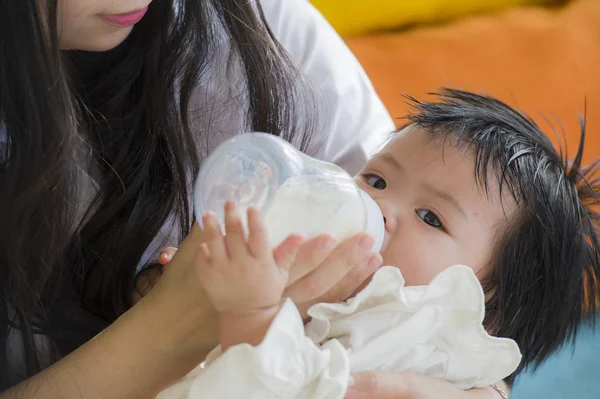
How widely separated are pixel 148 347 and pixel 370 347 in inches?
8.4

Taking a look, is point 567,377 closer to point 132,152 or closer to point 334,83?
point 334,83

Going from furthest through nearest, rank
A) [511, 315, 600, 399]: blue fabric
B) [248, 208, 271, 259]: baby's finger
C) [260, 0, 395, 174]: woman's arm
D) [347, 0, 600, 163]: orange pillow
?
[347, 0, 600, 163]: orange pillow, [511, 315, 600, 399]: blue fabric, [260, 0, 395, 174]: woman's arm, [248, 208, 271, 259]: baby's finger

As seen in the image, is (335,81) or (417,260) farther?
(335,81)

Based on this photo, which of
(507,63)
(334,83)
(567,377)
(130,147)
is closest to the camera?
(130,147)

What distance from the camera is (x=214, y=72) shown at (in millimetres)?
1069

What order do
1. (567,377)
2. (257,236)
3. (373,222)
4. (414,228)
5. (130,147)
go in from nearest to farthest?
(257,236) → (373,222) → (414,228) → (130,147) → (567,377)

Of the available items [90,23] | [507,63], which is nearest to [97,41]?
[90,23]

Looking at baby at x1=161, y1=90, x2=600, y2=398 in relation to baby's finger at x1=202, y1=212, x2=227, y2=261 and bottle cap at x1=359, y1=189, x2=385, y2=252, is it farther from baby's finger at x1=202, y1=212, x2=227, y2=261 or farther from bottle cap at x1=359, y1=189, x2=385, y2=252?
baby's finger at x1=202, y1=212, x2=227, y2=261

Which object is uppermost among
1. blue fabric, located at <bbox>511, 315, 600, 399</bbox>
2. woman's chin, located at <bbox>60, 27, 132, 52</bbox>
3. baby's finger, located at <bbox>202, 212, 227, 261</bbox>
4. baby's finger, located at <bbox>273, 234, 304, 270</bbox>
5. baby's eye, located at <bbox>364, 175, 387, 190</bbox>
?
woman's chin, located at <bbox>60, 27, 132, 52</bbox>

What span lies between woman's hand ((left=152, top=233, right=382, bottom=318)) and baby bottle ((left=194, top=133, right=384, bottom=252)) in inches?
0.8

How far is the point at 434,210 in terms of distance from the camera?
0.91 metres

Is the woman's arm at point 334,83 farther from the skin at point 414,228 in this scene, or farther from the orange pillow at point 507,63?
the orange pillow at point 507,63

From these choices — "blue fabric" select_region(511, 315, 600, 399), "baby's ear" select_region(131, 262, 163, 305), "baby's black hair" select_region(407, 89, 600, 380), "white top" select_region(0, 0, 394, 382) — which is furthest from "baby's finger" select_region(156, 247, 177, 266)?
"blue fabric" select_region(511, 315, 600, 399)

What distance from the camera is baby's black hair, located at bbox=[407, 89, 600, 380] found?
3.06 feet
